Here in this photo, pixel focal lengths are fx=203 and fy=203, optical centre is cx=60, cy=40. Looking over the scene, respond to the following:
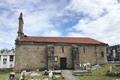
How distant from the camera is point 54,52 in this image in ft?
139

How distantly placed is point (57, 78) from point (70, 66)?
15.4 metres

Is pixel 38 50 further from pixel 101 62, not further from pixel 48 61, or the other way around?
pixel 101 62

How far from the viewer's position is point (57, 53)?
4284 cm

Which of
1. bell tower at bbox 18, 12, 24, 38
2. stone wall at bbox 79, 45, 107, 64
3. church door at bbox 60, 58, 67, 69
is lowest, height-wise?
church door at bbox 60, 58, 67, 69

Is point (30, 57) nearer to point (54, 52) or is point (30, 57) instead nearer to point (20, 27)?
point (54, 52)

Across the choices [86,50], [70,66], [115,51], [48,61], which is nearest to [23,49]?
[48,61]

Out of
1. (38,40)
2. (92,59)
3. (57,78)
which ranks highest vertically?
(38,40)

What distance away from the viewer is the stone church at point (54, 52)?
41.2m

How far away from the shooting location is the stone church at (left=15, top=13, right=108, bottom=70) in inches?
1623

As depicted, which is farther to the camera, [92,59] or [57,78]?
[92,59]

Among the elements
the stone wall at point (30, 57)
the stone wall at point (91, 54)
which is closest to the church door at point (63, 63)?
the stone wall at point (30, 57)

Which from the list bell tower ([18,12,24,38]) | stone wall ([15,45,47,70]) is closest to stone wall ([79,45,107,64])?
stone wall ([15,45,47,70])

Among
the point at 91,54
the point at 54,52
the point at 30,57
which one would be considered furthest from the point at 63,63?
the point at 30,57

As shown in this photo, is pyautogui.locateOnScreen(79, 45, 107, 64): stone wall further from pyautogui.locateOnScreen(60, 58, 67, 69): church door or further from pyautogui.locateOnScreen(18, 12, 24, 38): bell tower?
pyautogui.locateOnScreen(18, 12, 24, 38): bell tower
